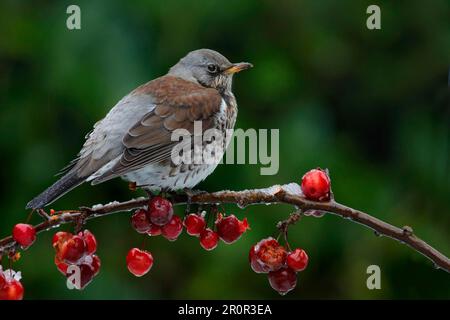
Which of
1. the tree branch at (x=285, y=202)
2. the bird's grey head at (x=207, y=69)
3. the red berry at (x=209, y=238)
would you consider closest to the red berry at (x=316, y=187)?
the tree branch at (x=285, y=202)

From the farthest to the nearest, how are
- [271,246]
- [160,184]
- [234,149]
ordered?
[234,149] < [160,184] < [271,246]

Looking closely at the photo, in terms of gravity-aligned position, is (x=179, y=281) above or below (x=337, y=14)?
below

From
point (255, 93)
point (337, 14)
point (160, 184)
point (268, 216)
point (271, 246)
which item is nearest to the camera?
point (271, 246)

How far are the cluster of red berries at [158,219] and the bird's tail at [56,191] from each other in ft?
0.43

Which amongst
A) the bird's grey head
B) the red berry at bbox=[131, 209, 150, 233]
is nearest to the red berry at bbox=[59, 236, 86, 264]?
the red berry at bbox=[131, 209, 150, 233]

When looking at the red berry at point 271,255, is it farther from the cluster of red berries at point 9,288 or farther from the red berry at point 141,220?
the cluster of red berries at point 9,288

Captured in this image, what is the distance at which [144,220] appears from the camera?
144 cm

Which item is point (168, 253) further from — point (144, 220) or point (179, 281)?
point (144, 220)

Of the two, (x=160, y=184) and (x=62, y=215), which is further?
(x=160, y=184)

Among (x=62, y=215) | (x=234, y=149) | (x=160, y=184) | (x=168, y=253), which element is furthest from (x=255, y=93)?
(x=62, y=215)

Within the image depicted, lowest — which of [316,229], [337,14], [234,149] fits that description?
[316,229]

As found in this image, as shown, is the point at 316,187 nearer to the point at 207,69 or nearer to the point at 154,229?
the point at 154,229

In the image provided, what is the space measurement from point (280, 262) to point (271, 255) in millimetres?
20

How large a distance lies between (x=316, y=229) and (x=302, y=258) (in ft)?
4.33
